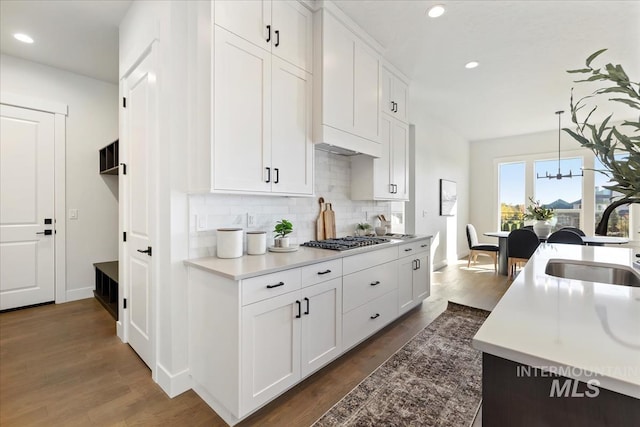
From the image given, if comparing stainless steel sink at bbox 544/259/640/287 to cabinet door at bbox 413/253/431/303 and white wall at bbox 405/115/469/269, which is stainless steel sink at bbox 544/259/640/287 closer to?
cabinet door at bbox 413/253/431/303

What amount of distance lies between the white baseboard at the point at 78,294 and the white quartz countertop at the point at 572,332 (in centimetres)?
473

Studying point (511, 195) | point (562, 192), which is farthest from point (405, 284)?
point (562, 192)

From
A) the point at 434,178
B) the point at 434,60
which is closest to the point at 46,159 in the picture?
the point at 434,60

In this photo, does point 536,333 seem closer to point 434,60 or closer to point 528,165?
point 434,60

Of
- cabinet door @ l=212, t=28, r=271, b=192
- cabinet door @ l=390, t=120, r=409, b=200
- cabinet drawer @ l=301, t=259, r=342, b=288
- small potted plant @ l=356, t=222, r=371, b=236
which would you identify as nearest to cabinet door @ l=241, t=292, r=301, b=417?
cabinet drawer @ l=301, t=259, r=342, b=288

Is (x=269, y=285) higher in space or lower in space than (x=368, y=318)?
higher

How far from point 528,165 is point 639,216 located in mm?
2126

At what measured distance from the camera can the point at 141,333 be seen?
2.34 m

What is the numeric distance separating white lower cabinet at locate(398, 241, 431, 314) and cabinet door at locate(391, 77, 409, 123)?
1.66 meters

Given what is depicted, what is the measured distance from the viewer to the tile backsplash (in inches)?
82.7

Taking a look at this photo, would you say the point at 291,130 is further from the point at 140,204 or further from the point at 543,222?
the point at 543,222

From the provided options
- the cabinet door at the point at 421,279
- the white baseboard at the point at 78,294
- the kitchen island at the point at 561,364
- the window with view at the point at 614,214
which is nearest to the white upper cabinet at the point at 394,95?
the cabinet door at the point at 421,279

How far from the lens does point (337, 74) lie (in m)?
2.60

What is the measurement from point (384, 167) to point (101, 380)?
3.25 metres
